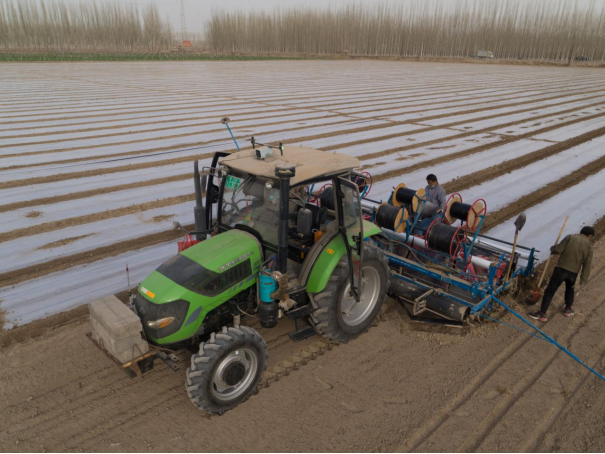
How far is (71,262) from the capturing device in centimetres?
647

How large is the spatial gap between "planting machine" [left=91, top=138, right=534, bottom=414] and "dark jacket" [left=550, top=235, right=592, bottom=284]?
536 millimetres

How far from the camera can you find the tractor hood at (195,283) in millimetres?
3590

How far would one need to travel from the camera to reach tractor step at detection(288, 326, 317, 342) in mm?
4344

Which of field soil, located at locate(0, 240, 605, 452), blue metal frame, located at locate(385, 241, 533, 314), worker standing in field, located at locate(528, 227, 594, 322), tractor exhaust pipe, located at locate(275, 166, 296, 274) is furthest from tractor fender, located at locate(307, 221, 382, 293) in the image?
worker standing in field, located at locate(528, 227, 594, 322)

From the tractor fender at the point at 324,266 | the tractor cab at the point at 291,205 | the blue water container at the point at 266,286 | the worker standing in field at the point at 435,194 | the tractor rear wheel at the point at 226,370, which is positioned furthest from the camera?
the worker standing in field at the point at 435,194

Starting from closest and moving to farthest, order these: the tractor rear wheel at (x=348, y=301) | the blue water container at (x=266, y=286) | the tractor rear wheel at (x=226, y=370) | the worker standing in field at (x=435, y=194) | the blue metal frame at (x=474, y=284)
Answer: the tractor rear wheel at (x=226, y=370) → the blue water container at (x=266, y=286) → the tractor rear wheel at (x=348, y=301) → the blue metal frame at (x=474, y=284) → the worker standing in field at (x=435, y=194)

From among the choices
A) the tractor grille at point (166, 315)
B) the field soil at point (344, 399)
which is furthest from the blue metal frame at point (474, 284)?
the tractor grille at point (166, 315)

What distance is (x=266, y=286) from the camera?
3896mm

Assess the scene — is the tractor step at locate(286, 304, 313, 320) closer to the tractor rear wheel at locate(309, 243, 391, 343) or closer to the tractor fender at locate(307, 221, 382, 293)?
the tractor rear wheel at locate(309, 243, 391, 343)

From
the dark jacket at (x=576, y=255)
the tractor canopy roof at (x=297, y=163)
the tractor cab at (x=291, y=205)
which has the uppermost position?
the tractor canopy roof at (x=297, y=163)

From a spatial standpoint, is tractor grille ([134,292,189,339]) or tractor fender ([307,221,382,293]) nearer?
tractor grille ([134,292,189,339])

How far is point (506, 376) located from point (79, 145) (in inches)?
482

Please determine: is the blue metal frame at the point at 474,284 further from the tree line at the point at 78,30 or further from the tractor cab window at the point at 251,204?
the tree line at the point at 78,30

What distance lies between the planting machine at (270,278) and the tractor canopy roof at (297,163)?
1 centimetres
